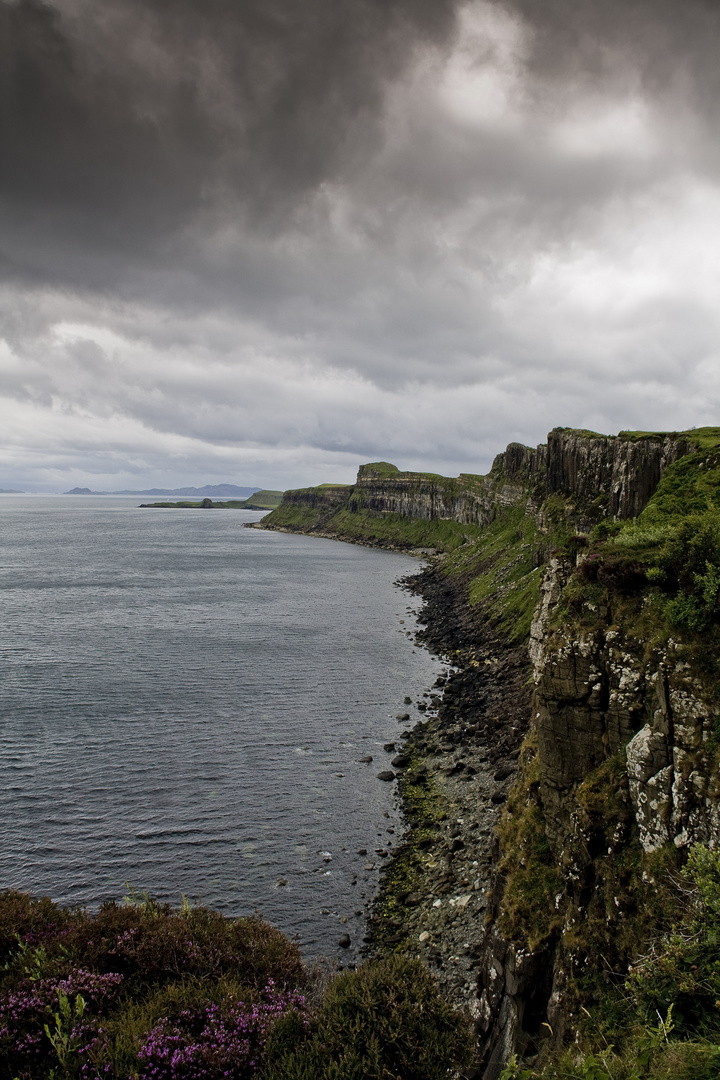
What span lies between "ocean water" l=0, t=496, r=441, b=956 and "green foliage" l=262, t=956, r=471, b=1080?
1577 cm

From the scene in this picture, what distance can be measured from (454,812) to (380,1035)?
2723 centimetres

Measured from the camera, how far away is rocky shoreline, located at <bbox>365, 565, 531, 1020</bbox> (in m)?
28.5

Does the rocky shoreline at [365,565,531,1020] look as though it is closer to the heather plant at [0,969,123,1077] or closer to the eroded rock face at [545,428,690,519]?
the heather plant at [0,969,123,1077]

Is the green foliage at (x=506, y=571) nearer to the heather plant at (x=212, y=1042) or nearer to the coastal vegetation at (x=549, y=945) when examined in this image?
the coastal vegetation at (x=549, y=945)

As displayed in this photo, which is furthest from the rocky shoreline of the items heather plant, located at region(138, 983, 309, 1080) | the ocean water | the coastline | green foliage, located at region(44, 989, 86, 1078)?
green foliage, located at region(44, 989, 86, 1078)

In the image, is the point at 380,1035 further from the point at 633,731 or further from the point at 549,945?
the point at 633,731

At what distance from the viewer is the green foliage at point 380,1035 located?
13.8m

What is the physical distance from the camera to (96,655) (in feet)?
250

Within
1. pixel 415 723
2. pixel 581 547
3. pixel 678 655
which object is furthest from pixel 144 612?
pixel 678 655

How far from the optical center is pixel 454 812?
132 ft

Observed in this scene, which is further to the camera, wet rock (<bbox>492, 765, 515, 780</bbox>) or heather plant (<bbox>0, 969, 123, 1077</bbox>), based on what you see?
wet rock (<bbox>492, 765, 515, 780</bbox>)

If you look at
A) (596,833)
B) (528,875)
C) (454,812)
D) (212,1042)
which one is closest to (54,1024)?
(212,1042)

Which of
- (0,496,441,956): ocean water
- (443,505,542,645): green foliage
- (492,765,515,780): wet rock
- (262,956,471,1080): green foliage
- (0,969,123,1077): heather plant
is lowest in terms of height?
(0,496,441,956): ocean water

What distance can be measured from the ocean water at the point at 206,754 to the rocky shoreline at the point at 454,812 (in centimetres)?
186
